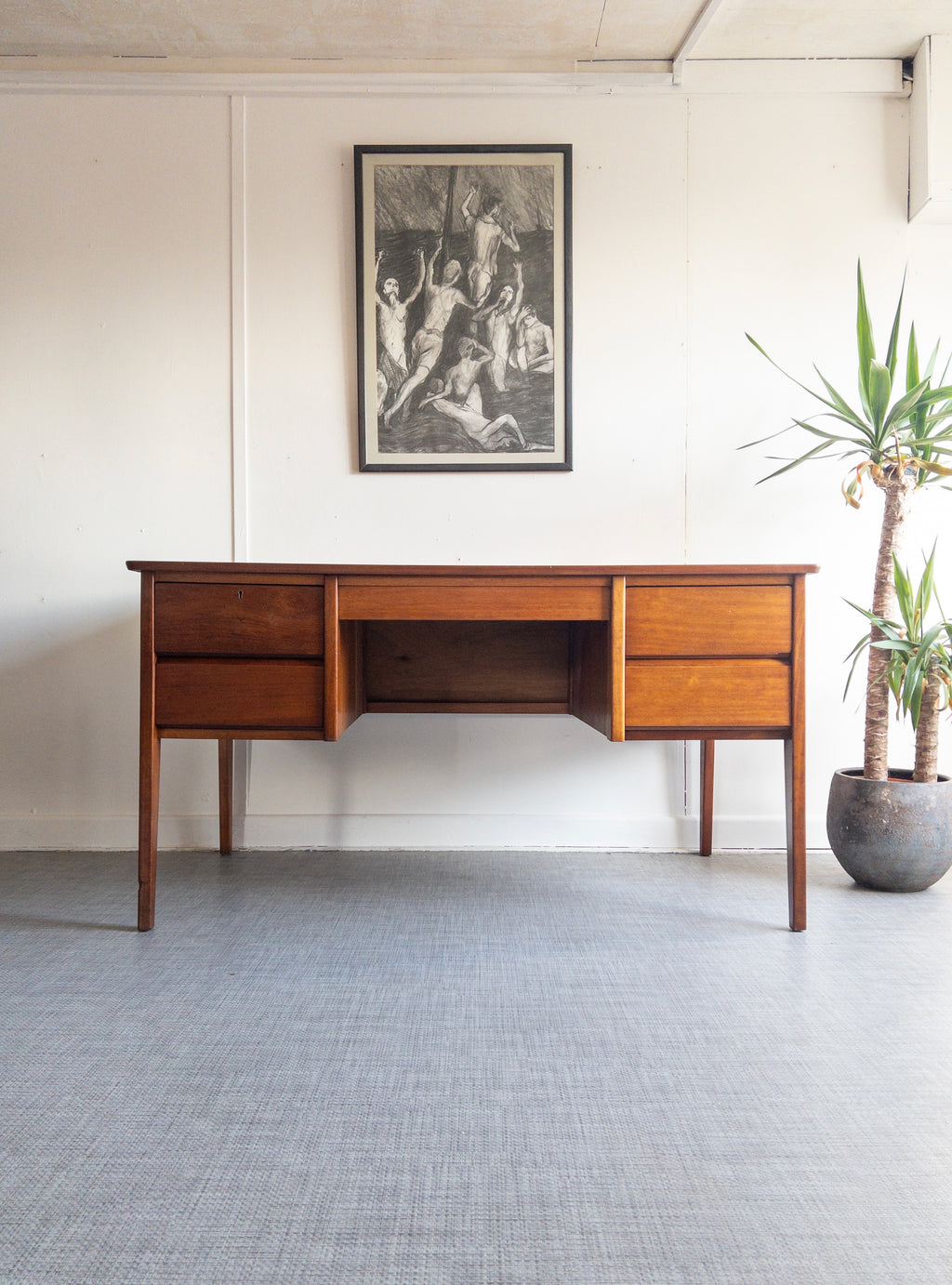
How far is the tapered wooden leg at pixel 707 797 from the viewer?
2.43 m

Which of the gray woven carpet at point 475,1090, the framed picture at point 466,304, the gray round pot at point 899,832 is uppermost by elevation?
the framed picture at point 466,304

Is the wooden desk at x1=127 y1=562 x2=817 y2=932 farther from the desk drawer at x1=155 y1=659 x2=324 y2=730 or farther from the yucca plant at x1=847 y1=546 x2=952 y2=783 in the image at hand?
the yucca plant at x1=847 y1=546 x2=952 y2=783

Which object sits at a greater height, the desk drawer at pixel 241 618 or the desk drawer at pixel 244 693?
the desk drawer at pixel 241 618

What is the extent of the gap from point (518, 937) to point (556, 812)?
2.44ft

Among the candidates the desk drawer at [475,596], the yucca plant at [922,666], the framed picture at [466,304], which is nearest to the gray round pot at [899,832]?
the yucca plant at [922,666]

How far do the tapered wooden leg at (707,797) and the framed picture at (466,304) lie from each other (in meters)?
0.93

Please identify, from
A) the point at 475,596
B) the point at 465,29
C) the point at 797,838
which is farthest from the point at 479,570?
the point at 465,29

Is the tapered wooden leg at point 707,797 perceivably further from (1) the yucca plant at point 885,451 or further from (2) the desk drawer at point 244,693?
(2) the desk drawer at point 244,693

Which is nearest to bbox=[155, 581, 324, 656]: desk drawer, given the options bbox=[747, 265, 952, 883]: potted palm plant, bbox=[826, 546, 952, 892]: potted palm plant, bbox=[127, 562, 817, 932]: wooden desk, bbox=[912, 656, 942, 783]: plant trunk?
bbox=[127, 562, 817, 932]: wooden desk

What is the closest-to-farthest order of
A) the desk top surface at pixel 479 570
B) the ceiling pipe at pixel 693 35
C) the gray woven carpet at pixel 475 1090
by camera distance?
1. the gray woven carpet at pixel 475 1090
2. the desk top surface at pixel 479 570
3. the ceiling pipe at pixel 693 35

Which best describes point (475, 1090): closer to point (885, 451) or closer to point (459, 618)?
point (459, 618)

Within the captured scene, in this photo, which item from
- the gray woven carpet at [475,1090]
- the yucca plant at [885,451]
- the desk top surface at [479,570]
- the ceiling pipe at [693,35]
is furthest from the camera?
the ceiling pipe at [693,35]

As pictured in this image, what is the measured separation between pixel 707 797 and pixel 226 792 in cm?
139

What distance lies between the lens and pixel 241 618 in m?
1.89
